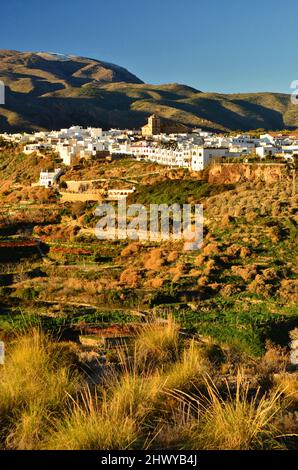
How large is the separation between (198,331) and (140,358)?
10.8 m

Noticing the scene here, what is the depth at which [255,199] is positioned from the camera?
33.1 m

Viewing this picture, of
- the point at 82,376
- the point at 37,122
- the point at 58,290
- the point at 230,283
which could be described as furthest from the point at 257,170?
the point at 37,122

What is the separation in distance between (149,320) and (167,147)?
133ft

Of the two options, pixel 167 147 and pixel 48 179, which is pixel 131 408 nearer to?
pixel 48 179

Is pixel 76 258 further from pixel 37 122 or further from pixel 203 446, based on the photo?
pixel 37 122

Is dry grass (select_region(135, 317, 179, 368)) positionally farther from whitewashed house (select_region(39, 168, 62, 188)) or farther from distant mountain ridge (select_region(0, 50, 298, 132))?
distant mountain ridge (select_region(0, 50, 298, 132))

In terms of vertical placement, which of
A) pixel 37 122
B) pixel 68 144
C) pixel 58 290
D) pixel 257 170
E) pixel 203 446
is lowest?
pixel 58 290

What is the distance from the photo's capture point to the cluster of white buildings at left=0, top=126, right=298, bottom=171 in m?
45.9

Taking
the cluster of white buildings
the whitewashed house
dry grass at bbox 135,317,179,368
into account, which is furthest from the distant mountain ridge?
dry grass at bbox 135,317,179,368

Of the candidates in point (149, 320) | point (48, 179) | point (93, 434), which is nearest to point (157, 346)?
point (93, 434)
